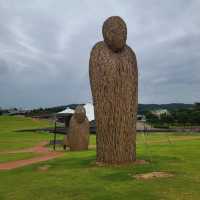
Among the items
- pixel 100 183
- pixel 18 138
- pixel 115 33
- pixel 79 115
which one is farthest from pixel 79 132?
pixel 18 138

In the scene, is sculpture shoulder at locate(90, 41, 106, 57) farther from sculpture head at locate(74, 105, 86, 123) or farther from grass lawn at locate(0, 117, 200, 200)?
sculpture head at locate(74, 105, 86, 123)

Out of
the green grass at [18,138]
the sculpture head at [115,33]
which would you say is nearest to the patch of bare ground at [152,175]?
the sculpture head at [115,33]

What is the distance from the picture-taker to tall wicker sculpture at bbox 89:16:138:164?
12.2 meters

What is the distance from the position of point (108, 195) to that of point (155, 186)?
3.92 ft

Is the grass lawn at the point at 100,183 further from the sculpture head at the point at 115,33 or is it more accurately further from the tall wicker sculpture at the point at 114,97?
the sculpture head at the point at 115,33

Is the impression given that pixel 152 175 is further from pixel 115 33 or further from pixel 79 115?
pixel 79 115

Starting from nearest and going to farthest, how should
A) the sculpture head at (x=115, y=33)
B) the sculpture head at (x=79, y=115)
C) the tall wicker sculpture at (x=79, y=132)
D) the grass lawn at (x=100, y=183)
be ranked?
the grass lawn at (x=100, y=183) < the sculpture head at (x=115, y=33) < the tall wicker sculpture at (x=79, y=132) < the sculpture head at (x=79, y=115)

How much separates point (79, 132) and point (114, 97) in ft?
35.7

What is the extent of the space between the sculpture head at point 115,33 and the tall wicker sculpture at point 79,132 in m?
10.6

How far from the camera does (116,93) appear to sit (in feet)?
40.1

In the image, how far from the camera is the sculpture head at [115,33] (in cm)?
1247

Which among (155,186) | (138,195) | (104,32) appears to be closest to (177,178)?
(155,186)

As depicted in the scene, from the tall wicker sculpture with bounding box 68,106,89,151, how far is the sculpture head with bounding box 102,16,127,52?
10.6 metres

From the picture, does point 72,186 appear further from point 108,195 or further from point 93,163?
point 93,163
